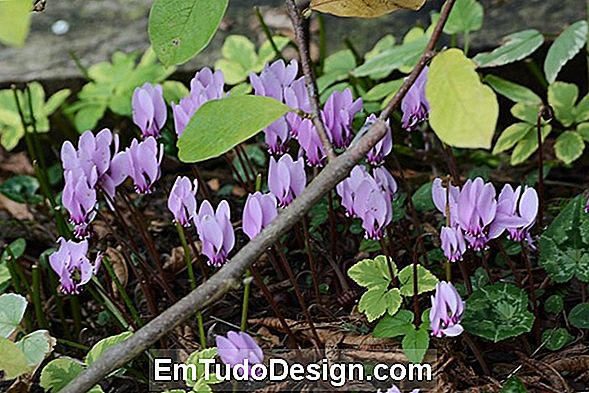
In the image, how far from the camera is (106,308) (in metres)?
1.77

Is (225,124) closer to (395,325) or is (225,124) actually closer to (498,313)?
(395,325)

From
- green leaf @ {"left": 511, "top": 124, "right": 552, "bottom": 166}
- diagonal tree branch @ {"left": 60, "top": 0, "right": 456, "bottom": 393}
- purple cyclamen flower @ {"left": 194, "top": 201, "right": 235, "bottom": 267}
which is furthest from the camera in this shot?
green leaf @ {"left": 511, "top": 124, "right": 552, "bottom": 166}

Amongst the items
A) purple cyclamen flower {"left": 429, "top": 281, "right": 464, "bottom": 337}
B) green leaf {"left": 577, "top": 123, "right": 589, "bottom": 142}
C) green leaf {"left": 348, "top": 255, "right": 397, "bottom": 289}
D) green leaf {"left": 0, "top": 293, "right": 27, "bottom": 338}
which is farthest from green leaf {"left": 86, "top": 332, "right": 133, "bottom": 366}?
green leaf {"left": 577, "top": 123, "right": 589, "bottom": 142}

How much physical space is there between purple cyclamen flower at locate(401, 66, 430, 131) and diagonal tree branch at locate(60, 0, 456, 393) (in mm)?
352

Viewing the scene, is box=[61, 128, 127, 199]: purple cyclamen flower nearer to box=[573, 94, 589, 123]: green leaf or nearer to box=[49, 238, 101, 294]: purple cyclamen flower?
box=[49, 238, 101, 294]: purple cyclamen flower

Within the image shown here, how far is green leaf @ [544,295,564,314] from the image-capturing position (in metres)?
1.61

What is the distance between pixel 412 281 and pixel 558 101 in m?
0.86

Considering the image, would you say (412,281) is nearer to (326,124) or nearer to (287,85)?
(326,124)

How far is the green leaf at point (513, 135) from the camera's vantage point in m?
2.14

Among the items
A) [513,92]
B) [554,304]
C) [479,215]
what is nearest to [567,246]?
[554,304]

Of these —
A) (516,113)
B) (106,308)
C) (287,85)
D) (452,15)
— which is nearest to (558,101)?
(516,113)

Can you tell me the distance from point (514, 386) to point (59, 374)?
0.68 metres

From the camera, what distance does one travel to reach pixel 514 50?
2.14 metres

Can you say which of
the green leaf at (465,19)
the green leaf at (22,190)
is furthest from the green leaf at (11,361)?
the green leaf at (465,19)
